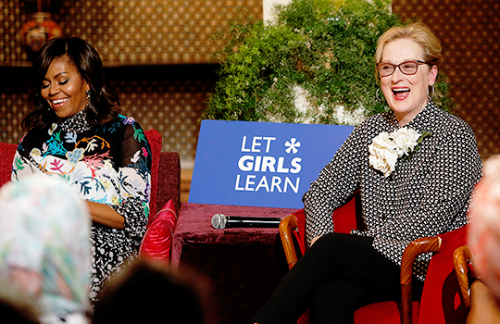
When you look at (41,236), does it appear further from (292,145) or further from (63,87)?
(292,145)

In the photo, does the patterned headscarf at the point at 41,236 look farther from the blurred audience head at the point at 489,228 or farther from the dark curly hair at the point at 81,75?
the dark curly hair at the point at 81,75

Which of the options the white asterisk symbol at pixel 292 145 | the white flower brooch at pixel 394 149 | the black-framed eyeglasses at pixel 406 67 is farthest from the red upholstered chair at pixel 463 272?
the white asterisk symbol at pixel 292 145

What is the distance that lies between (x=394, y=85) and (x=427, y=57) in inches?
7.1

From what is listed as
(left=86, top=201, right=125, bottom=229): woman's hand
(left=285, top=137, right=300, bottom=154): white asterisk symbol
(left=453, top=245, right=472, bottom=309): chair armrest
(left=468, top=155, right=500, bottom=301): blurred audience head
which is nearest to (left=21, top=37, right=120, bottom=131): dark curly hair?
(left=86, top=201, right=125, bottom=229): woman's hand

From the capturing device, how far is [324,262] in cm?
173

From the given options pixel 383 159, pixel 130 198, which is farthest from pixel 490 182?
pixel 130 198

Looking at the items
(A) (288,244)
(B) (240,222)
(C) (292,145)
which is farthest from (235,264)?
(C) (292,145)

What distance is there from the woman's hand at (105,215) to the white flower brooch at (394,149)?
1026 mm

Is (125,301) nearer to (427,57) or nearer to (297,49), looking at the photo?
(427,57)

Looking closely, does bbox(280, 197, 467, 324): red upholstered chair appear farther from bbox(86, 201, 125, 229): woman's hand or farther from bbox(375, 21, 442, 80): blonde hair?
bbox(86, 201, 125, 229): woman's hand

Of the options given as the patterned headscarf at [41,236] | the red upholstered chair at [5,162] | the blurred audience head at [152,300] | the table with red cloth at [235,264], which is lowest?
the table with red cloth at [235,264]

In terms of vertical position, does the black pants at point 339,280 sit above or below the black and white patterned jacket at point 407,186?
below

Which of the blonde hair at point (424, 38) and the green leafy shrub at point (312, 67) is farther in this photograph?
the green leafy shrub at point (312, 67)

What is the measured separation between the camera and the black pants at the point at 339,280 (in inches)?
66.4
